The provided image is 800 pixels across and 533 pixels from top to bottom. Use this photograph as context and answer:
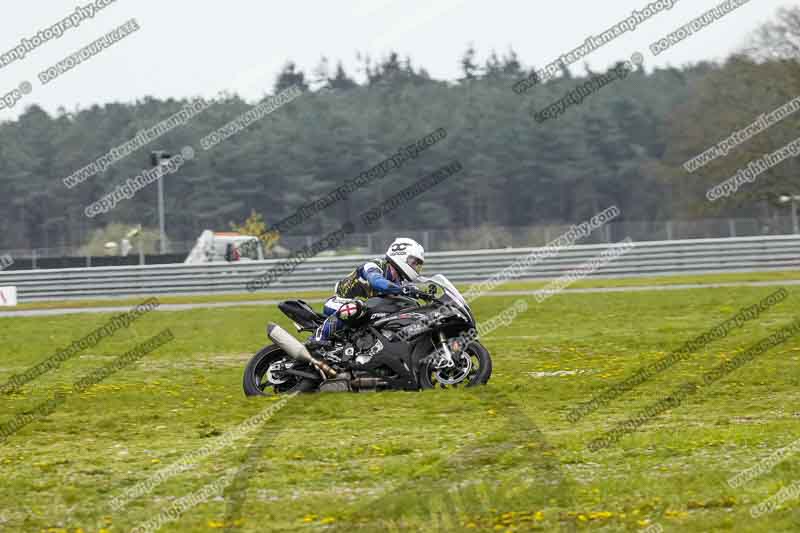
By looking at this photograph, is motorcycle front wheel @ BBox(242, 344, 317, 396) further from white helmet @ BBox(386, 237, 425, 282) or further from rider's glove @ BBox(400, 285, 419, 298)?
white helmet @ BBox(386, 237, 425, 282)

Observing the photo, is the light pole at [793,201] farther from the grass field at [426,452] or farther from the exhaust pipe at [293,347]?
the exhaust pipe at [293,347]

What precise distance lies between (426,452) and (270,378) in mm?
4218

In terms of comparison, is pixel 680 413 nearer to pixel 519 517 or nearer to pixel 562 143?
pixel 519 517

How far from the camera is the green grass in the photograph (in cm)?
3209

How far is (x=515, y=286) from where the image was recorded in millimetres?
33594

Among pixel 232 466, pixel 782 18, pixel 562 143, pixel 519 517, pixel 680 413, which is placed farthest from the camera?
pixel 562 143

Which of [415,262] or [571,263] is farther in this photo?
[571,263]

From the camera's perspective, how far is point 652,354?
15.8 metres

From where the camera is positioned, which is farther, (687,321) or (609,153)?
(609,153)

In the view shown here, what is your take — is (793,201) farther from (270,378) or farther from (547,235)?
(270,378)

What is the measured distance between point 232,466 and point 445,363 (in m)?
4.32

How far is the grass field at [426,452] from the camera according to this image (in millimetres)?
7023

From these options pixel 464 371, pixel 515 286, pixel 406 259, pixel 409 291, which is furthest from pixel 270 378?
pixel 515 286

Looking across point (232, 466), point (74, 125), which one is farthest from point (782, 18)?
point (74, 125)
